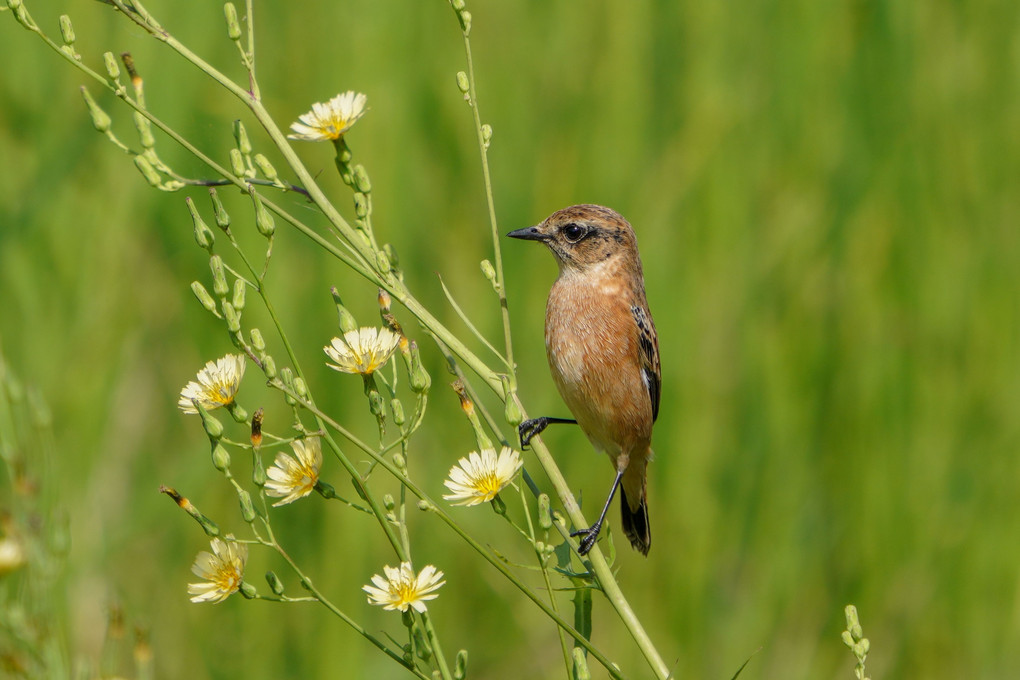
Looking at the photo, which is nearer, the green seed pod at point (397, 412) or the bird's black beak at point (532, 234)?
the green seed pod at point (397, 412)

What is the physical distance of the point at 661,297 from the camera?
5156 millimetres

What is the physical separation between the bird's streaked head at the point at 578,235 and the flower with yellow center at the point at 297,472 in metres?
2.01

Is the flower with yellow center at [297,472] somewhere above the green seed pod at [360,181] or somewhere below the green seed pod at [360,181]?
below

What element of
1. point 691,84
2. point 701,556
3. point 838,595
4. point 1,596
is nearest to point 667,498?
point 701,556

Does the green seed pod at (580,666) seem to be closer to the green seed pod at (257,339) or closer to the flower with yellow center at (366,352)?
the flower with yellow center at (366,352)

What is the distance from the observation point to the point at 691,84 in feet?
→ 18.1

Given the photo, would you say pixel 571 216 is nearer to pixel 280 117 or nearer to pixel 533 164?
pixel 533 164

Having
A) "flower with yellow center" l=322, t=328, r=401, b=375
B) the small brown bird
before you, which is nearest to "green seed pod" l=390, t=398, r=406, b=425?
"flower with yellow center" l=322, t=328, r=401, b=375

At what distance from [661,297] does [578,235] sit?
3.55 ft

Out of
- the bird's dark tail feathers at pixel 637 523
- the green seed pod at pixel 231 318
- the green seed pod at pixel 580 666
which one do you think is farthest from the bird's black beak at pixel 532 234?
the green seed pod at pixel 580 666

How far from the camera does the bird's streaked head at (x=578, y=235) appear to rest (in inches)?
164

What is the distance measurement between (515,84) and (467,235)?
78 cm

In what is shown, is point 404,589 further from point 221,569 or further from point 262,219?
point 262,219

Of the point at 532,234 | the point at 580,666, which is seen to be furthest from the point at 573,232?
the point at 580,666
